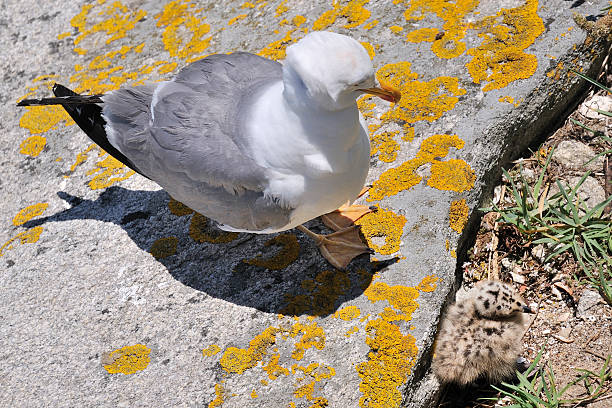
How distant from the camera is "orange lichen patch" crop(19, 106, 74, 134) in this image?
424 cm

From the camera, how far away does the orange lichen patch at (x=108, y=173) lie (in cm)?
383

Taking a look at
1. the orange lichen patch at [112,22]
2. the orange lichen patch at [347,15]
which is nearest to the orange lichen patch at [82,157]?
the orange lichen patch at [112,22]

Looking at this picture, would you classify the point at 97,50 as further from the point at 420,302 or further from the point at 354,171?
the point at 420,302

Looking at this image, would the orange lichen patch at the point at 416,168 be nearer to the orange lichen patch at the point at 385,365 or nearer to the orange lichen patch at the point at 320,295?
the orange lichen patch at the point at 320,295

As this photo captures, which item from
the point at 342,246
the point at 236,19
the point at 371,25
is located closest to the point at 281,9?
the point at 236,19

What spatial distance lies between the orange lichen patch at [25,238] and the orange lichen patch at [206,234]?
975 mm

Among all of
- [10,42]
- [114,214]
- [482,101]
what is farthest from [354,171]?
[10,42]

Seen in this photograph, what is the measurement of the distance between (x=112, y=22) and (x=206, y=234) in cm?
231

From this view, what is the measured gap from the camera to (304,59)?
2387mm

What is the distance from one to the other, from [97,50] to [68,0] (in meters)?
0.76

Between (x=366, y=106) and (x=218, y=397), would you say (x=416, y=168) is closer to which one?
(x=366, y=106)

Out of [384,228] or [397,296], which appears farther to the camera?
[384,228]

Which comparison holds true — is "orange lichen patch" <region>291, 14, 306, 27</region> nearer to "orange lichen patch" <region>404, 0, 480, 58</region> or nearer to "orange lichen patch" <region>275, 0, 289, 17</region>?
"orange lichen patch" <region>275, 0, 289, 17</region>

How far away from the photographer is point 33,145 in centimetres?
415
